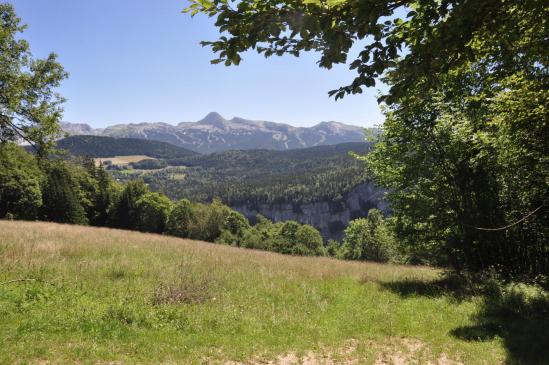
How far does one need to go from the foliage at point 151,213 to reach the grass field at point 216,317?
2446 inches

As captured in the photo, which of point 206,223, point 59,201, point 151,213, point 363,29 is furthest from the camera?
point 206,223

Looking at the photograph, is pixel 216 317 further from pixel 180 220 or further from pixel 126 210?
pixel 180 220

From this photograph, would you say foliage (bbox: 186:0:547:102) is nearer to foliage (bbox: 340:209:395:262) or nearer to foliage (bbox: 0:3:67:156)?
foliage (bbox: 0:3:67:156)

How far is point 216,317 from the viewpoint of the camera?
9938 mm

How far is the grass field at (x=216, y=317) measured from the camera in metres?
7.89

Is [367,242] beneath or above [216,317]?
beneath

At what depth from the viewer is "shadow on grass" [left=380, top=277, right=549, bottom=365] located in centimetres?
866

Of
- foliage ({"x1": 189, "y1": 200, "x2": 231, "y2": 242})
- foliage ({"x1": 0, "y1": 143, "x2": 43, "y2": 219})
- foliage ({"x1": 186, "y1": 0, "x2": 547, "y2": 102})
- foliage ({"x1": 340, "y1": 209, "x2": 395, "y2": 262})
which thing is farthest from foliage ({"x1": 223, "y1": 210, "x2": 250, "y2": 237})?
foliage ({"x1": 186, "y1": 0, "x2": 547, "y2": 102})

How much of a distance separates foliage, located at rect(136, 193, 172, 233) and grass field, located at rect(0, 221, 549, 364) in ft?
204

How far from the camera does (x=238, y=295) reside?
12273 mm

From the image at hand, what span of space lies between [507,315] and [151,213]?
73.5 metres

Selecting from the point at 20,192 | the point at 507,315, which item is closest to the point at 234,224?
the point at 20,192

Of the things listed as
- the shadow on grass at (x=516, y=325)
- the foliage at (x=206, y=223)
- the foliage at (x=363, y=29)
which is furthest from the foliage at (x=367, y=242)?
the foliage at (x=363, y=29)

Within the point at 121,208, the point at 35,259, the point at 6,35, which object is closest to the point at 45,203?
the point at 121,208
